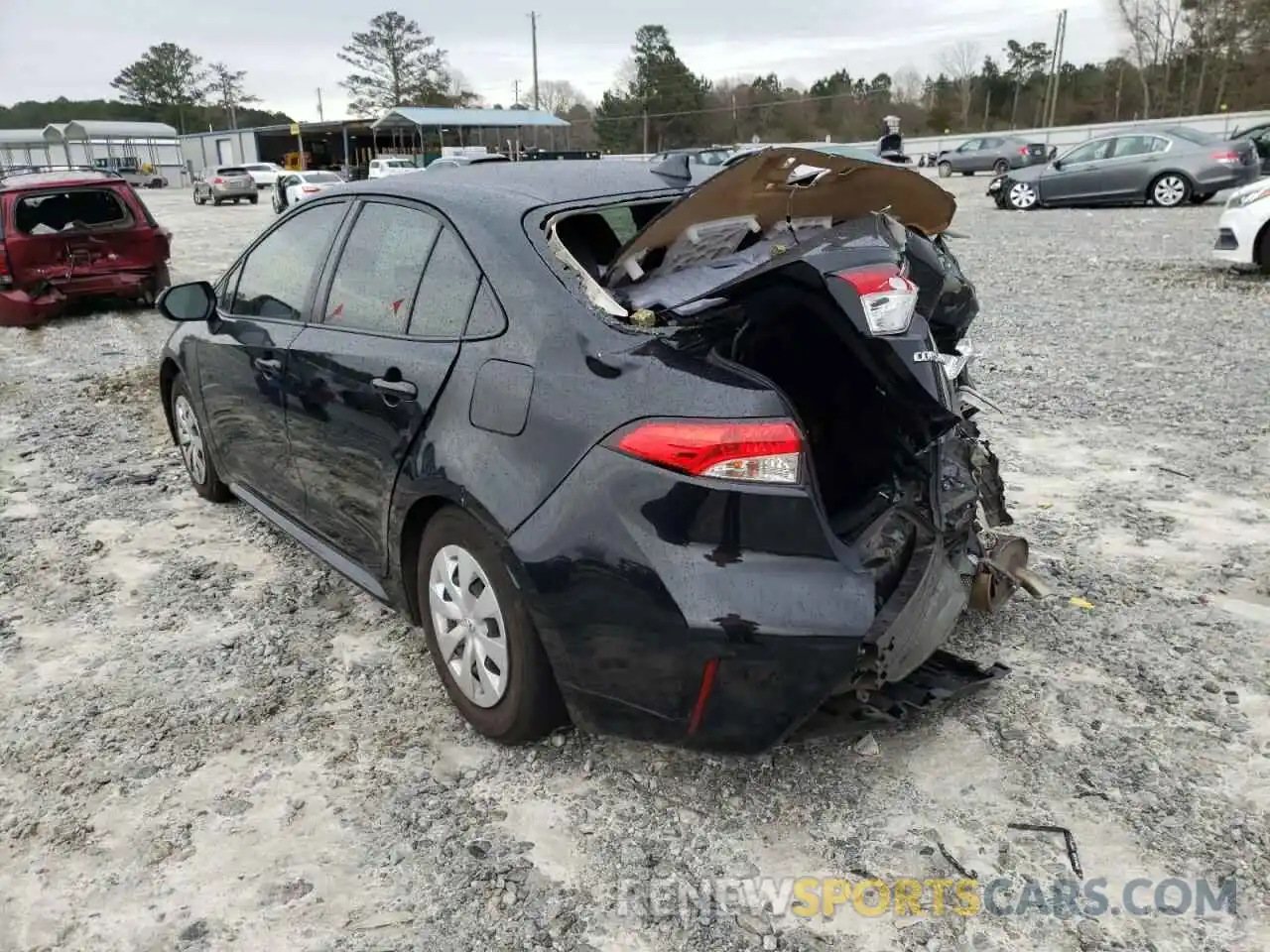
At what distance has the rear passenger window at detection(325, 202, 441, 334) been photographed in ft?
10.1

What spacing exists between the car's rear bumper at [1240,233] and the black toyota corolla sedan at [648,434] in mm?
8467

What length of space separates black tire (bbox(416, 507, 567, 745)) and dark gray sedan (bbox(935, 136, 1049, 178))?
33.5 m

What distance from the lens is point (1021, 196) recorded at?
1973 cm

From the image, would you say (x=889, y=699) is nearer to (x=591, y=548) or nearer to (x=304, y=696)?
(x=591, y=548)

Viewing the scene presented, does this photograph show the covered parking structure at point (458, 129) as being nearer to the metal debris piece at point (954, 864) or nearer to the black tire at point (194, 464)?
the black tire at point (194, 464)

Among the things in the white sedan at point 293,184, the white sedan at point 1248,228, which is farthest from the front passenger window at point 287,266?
the white sedan at point 293,184

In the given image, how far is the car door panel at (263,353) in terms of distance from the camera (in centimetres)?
363

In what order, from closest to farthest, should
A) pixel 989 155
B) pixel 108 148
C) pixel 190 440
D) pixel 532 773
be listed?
pixel 532 773 → pixel 190 440 → pixel 989 155 → pixel 108 148

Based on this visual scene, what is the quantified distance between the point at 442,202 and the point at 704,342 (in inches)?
45.9

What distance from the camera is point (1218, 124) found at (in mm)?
39188

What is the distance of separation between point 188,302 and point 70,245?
26.1 ft

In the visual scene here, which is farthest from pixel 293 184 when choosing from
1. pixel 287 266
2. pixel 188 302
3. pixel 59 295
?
pixel 287 266

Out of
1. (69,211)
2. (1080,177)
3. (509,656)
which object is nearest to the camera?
(509,656)

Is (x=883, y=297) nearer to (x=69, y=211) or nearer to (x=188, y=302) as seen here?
(x=188, y=302)
